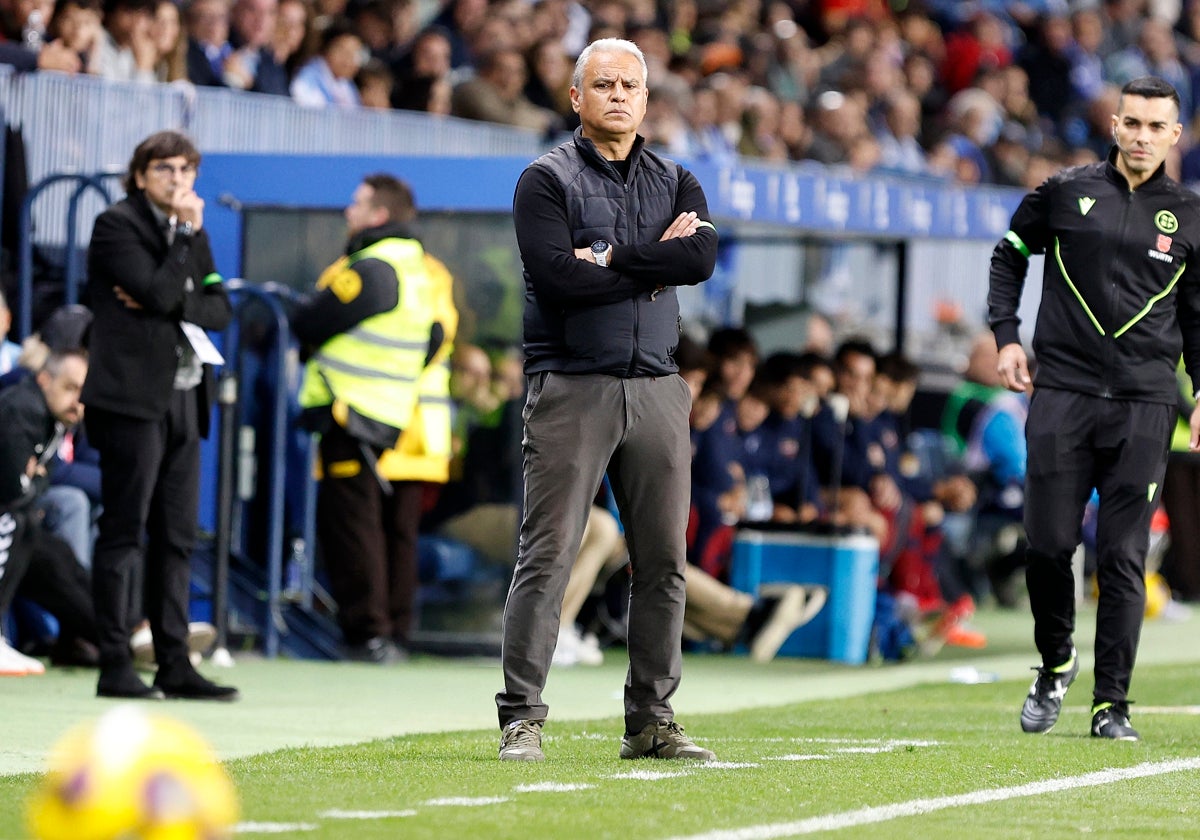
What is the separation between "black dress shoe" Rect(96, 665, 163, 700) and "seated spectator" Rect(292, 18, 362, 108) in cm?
587

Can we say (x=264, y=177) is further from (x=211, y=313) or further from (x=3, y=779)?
(x=3, y=779)

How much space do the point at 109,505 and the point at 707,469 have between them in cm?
497

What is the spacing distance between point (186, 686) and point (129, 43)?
4939 mm

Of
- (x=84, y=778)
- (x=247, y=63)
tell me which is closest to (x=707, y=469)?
(x=247, y=63)

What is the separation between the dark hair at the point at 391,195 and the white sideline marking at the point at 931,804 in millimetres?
5369

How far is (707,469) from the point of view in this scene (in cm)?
1281

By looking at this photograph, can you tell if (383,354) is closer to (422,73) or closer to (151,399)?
(151,399)

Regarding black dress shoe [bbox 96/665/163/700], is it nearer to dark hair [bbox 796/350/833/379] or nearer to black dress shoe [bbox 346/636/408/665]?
black dress shoe [bbox 346/636/408/665]

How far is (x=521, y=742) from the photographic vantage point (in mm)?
6266

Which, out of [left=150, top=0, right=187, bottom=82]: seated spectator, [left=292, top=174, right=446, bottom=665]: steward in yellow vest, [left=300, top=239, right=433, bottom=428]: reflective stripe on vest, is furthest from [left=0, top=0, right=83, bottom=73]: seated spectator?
[left=300, top=239, right=433, bottom=428]: reflective stripe on vest

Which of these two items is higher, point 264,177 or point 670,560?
point 264,177

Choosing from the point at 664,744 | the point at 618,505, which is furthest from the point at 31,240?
the point at 664,744

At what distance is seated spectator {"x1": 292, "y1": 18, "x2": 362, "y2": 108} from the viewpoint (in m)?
13.8

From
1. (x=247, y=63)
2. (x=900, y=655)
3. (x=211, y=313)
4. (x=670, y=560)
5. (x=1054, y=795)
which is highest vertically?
(x=247, y=63)
